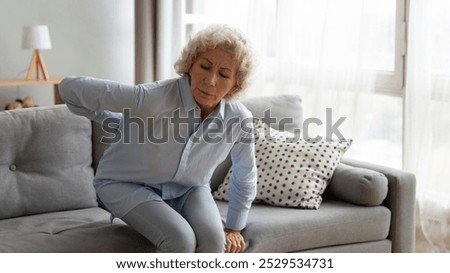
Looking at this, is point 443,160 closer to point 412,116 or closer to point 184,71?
point 412,116

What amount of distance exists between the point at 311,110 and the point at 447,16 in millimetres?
996

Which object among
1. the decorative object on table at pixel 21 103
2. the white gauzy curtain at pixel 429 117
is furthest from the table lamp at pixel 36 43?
the white gauzy curtain at pixel 429 117

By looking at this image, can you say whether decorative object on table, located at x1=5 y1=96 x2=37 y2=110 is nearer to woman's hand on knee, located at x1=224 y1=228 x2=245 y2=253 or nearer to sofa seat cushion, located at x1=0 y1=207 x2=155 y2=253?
sofa seat cushion, located at x1=0 y1=207 x2=155 y2=253

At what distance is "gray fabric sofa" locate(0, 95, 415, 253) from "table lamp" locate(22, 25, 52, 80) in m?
1.86

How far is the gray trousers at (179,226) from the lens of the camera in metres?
2.20

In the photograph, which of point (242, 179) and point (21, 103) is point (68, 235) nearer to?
point (242, 179)

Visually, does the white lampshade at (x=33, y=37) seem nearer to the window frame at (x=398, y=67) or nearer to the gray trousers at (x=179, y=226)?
the window frame at (x=398, y=67)

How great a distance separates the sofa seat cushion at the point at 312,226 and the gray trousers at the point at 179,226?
0.23 m

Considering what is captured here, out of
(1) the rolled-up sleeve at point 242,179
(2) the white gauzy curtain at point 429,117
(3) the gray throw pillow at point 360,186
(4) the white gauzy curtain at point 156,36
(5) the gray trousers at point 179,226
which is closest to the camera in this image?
(5) the gray trousers at point 179,226

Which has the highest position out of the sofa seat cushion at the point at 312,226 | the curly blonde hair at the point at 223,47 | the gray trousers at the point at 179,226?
the curly blonde hair at the point at 223,47

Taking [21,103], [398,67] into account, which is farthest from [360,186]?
[21,103]

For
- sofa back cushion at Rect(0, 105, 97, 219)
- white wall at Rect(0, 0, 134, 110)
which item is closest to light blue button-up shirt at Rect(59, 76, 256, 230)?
sofa back cushion at Rect(0, 105, 97, 219)

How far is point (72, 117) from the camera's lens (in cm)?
273
